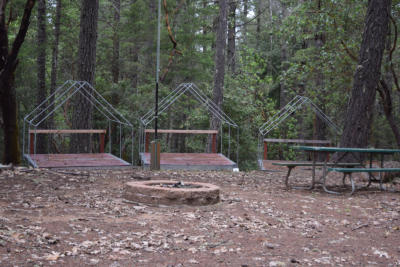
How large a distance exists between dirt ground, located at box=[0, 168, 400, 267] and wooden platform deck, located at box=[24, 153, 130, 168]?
204cm

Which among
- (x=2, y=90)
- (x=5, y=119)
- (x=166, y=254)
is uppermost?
(x=2, y=90)

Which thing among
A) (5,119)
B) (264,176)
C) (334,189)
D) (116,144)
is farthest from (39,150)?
(334,189)

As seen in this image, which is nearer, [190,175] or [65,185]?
[65,185]

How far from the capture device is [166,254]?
4199mm

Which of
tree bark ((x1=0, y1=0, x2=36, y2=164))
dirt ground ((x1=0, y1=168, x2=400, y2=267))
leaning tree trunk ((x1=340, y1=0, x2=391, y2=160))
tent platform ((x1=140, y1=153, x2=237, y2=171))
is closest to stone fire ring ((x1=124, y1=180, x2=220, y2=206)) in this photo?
dirt ground ((x1=0, y1=168, x2=400, y2=267))

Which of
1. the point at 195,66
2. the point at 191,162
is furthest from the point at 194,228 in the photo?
the point at 195,66

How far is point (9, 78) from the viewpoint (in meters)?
9.70

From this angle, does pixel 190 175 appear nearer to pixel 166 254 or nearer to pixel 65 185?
pixel 65 185

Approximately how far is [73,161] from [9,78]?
2.47 m

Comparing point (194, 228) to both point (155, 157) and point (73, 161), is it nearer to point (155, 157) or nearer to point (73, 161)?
point (155, 157)

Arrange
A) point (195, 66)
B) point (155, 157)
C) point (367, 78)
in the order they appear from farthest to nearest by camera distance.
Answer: point (195, 66) → point (155, 157) → point (367, 78)

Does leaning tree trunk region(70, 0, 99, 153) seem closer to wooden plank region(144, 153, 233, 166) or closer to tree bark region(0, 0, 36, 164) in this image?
wooden plank region(144, 153, 233, 166)

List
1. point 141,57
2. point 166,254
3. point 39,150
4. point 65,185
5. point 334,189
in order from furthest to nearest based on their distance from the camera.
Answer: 1. point 141,57
2. point 39,150
3. point 334,189
4. point 65,185
5. point 166,254

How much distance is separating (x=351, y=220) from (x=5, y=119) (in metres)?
7.78
